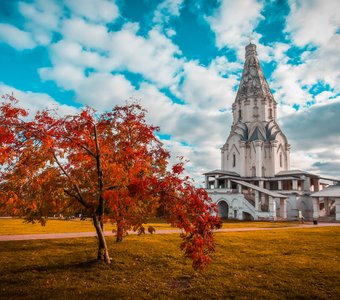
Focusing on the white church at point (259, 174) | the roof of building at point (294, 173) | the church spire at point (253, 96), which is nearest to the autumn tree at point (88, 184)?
the white church at point (259, 174)

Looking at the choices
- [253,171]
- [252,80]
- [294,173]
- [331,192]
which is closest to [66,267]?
[331,192]

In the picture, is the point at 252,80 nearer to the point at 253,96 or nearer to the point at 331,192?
the point at 253,96

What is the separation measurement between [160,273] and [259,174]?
51.8 m

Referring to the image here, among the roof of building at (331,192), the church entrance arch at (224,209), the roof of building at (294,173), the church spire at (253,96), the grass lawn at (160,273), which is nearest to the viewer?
the grass lawn at (160,273)

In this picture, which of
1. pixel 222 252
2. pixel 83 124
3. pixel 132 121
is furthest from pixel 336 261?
pixel 83 124

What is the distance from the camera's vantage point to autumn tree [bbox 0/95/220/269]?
345 inches

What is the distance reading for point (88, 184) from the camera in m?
11.6

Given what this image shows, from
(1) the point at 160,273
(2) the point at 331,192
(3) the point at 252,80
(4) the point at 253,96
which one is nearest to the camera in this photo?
(1) the point at 160,273

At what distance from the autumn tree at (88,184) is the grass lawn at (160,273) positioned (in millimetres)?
1143

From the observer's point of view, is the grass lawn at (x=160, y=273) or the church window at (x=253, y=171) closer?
the grass lawn at (x=160, y=273)

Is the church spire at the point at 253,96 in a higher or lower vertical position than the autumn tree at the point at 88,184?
higher

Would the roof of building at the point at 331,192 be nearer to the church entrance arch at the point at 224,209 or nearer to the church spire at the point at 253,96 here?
the church entrance arch at the point at 224,209

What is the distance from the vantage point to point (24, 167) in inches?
367

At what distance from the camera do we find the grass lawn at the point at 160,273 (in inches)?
343
